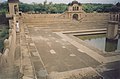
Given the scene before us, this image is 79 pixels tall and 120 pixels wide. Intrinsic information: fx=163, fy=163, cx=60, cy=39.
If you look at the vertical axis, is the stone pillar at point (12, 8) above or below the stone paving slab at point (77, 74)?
above

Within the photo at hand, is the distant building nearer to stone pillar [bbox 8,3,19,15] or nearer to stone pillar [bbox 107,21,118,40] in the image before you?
stone pillar [bbox 8,3,19,15]

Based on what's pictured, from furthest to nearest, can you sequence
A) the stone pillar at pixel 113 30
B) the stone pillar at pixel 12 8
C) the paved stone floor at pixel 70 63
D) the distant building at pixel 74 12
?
1. the distant building at pixel 74 12
2. the stone pillar at pixel 12 8
3. the stone pillar at pixel 113 30
4. the paved stone floor at pixel 70 63

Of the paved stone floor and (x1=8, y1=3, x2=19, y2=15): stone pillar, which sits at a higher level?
(x1=8, y1=3, x2=19, y2=15): stone pillar

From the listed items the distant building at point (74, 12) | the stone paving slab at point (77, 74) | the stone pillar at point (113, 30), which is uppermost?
the distant building at point (74, 12)

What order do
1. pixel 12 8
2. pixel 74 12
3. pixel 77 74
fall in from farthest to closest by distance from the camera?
pixel 74 12
pixel 12 8
pixel 77 74

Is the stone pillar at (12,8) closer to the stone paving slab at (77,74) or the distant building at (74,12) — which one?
the distant building at (74,12)

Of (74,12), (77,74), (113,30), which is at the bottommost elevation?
A: (77,74)

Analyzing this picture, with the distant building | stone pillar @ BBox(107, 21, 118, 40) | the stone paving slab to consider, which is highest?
the distant building

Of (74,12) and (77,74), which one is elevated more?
(74,12)

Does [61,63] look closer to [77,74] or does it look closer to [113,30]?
[77,74]

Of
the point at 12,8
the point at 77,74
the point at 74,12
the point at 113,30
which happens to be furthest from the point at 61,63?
the point at 74,12

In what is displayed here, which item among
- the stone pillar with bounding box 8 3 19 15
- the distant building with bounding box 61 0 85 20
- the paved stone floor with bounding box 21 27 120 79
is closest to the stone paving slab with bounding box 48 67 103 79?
the paved stone floor with bounding box 21 27 120 79

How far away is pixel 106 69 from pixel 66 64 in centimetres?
99

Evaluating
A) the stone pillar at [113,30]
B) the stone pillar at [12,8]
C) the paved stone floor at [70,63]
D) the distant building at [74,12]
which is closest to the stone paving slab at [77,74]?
the paved stone floor at [70,63]
